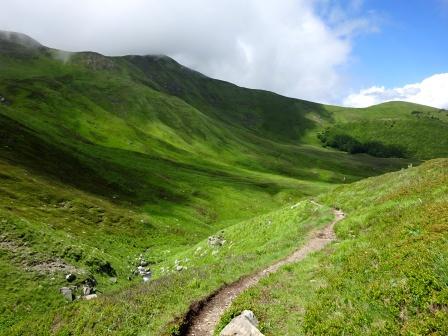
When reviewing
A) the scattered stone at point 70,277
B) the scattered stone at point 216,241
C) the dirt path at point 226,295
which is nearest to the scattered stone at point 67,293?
the scattered stone at point 70,277

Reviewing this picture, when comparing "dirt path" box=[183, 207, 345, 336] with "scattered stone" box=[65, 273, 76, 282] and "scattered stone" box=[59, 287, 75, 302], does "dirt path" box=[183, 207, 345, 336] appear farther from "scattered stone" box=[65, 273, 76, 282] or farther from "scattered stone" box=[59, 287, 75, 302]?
"scattered stone" box=[65, 273, 76, 282]

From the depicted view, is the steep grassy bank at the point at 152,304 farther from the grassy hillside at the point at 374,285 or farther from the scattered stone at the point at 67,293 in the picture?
the scattered stone at the point at 67,293

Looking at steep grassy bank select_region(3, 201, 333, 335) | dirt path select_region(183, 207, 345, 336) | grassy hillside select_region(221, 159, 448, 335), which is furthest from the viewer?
steep grassy bank select_region(3, 201, 333, 335)

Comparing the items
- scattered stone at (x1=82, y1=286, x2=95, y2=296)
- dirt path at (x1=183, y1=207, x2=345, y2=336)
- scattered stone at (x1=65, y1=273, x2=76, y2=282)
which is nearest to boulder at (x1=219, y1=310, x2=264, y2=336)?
dirt path at (x1=183, y1=207, x2=345, y2=336)

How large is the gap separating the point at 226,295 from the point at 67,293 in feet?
60.2

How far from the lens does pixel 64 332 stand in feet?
69.4

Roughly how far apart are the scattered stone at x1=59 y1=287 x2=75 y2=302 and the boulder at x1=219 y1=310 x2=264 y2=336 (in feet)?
70.9

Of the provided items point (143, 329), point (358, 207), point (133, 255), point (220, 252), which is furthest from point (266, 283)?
point (133, 255)

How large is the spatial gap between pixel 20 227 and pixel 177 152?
14170 cm

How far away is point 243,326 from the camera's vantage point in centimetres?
1627

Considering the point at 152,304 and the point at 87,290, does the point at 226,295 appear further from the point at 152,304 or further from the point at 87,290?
the point at 87,290

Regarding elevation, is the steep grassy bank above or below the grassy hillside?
below

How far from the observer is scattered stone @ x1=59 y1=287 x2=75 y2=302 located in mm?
33406

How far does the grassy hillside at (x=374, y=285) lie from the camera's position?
45.9 ft
